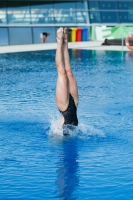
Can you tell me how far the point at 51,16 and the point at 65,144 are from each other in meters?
23.2

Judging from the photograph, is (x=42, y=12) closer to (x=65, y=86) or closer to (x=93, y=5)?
(x=93, y=5)

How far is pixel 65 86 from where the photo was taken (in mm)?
6566

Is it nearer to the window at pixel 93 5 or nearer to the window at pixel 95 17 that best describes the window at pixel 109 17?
the window at pixel 95 17

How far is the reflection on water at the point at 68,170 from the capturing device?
16.0 ft

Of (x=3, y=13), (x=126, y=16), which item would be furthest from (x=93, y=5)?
(x=3, y=13)

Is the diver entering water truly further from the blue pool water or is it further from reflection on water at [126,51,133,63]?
reflection on water at [126,51,133,63]

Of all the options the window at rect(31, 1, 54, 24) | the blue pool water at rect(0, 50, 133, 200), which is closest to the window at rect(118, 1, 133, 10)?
the window at rect(31, 1, 54, 24)

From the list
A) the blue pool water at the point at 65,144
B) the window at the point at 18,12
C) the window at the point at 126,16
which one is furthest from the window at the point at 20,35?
the blue pool water at the point at 65,144

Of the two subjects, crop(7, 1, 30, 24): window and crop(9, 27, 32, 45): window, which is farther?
crop(7, 1, 30, 24): window

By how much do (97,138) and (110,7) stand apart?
25.3 m

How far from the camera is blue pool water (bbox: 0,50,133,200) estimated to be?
4.94m

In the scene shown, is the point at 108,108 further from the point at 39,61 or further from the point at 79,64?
the point at 39,61

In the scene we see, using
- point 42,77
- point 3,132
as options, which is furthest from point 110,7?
point 3,132

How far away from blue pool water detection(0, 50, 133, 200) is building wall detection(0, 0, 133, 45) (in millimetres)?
15188
